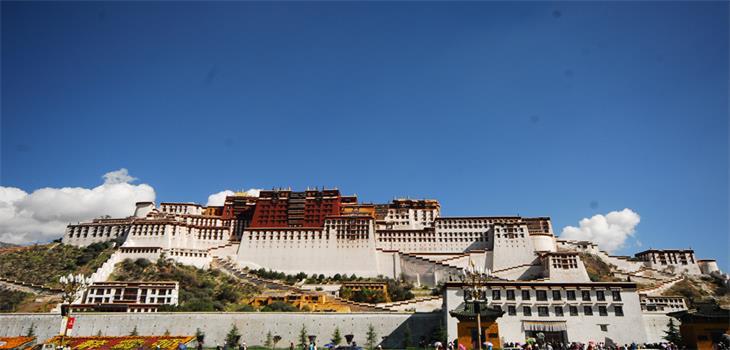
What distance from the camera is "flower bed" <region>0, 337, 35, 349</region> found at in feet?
130

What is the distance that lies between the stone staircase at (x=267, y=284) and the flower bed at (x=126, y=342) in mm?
17114

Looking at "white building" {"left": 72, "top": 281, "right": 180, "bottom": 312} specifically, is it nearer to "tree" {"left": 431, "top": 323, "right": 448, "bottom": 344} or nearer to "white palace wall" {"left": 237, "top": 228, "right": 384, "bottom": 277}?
"white palace wall" {"left": 237, "top": 228, "right": 384, "bottom": 277}

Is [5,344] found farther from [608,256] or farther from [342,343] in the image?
[608,256]

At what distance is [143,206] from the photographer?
84.8 metres

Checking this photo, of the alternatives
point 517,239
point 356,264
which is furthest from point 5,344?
point 517,239

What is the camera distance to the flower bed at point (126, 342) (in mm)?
36844

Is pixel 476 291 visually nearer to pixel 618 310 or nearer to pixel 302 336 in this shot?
pixel 302 336

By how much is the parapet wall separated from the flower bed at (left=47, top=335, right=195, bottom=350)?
7.60ft

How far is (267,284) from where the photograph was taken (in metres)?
63.6

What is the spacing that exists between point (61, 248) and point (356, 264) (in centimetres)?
4525

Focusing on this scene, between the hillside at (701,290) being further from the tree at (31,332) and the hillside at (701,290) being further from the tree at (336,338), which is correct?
the tree at (31,332)

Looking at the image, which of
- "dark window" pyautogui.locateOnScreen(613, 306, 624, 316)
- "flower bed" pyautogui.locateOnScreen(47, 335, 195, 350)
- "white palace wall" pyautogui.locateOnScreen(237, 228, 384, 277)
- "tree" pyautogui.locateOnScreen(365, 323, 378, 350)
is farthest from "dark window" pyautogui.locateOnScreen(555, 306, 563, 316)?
"white palace wall" pyautogui.locateOnScreen(237, 228, 384, 277)

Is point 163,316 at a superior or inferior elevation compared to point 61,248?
inferior

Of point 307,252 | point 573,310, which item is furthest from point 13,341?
point 573,310
